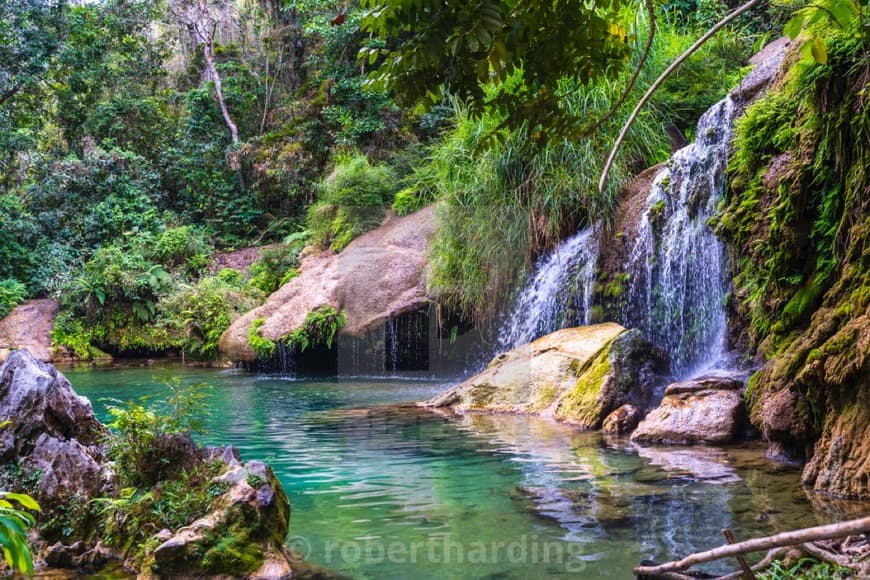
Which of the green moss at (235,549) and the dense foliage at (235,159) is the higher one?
the dense foliage at (235,159)

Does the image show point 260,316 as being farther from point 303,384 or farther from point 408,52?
point 408,52

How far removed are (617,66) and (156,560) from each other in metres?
3.26

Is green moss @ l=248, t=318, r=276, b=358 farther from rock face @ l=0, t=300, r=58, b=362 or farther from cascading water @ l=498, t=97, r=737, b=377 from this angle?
rock face @ l=0, t=300, r=58, b=362

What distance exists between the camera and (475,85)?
2.96m

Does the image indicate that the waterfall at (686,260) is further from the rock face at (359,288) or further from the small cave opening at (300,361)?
the small cave opening at (300,361)

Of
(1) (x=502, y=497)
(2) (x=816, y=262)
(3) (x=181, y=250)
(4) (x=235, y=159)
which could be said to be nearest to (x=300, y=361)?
(3) (x=181, y=250)

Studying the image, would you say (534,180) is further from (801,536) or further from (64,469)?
(801,536)

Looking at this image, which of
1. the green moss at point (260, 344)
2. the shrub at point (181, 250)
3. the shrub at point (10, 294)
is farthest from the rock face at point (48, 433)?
the shrub at point (181, 250)

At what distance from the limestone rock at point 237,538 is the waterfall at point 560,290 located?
7156 mm

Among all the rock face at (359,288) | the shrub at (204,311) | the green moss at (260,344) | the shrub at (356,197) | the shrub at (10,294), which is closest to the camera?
the rock face at (359,288)

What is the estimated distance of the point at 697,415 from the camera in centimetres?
697

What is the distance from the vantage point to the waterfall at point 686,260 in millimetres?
8953

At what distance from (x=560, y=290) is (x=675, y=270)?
1927mm

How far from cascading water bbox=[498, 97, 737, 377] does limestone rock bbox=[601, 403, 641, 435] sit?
124 centimetres
